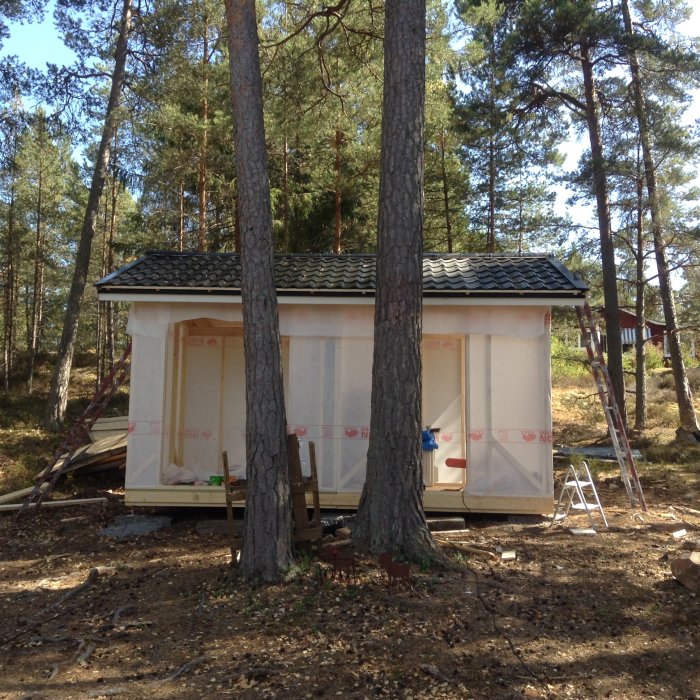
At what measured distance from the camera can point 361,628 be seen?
4.64m

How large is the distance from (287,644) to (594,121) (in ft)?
45.1

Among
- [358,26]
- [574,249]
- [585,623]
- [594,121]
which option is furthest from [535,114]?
[585,623]

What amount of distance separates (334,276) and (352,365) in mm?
1232

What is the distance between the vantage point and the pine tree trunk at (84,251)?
578 inches

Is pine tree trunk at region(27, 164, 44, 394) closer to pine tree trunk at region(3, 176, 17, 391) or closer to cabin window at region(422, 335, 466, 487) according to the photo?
pine tree trunk at region(3, 176, 17, 391)

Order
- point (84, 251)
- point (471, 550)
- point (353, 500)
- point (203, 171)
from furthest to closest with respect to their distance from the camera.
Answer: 1. point (203, 171)
2. point (84, 251)
3. point (353, 500)
4. point (471, 550)

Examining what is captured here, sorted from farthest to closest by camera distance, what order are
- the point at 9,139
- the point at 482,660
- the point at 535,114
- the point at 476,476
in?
the point at 535,114, the point at 9,139, the point at 476,476, the point at 482,660

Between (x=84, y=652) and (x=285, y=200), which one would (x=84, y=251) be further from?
(x=84, y=652)

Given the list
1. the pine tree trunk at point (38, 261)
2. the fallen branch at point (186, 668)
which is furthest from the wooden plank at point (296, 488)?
the pine tree trunk at point (38, 261)

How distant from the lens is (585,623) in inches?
185

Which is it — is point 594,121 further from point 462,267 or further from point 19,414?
point 19,414

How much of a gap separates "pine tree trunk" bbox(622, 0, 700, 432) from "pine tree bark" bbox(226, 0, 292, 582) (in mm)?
10963

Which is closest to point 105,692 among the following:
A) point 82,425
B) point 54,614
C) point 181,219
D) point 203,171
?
point 54,614

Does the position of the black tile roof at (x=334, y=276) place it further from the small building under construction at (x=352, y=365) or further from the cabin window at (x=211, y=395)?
the cabin window at (x=211, y=395)
